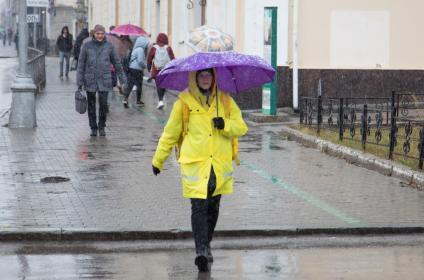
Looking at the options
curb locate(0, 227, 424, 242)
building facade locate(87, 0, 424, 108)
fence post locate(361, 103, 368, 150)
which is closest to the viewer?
curb locate(0, 227, 424, 242)

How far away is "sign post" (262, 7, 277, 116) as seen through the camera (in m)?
19.0

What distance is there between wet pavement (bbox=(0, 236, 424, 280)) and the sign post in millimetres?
10178

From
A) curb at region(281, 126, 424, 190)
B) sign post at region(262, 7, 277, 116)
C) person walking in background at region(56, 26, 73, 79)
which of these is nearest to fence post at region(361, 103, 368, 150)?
curb at region(281, 126, 424, 190)

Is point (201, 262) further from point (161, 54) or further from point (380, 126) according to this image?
point (161, 54)

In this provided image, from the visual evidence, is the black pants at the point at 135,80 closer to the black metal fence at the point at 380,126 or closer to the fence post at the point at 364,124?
the black metal fence at the point at 380,126

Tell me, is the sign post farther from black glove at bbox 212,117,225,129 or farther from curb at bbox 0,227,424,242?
black glove at bbox 212,117,225,129

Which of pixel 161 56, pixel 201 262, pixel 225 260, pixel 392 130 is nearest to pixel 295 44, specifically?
pixel 161 56

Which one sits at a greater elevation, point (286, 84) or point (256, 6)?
point (256, 6)

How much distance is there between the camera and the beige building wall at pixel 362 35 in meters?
21.1

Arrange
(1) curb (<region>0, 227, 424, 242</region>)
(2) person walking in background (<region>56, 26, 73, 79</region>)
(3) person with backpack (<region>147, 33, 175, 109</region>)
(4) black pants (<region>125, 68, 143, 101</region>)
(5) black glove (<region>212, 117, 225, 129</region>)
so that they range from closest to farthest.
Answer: (5) black glove (<region>212, 117, 225, 129</region>), (1) curb (<region>0, 227, 424, 242</region>), (3) person with backpack (<region>147, 33, 175, 109</region>), (4) black pants (<region>125, 68, 143, 101</region>), (2) person walking in background (<region>56, 26, 73, 79</region>)

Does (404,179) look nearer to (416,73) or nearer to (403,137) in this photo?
(403,137)

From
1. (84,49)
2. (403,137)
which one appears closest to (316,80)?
(84,49)

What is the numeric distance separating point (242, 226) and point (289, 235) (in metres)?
0.43

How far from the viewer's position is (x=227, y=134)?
7.58 m
